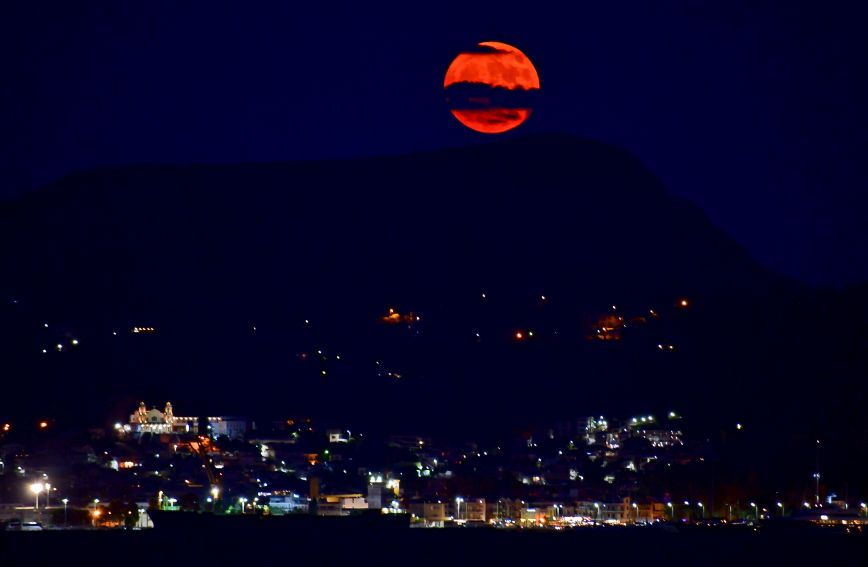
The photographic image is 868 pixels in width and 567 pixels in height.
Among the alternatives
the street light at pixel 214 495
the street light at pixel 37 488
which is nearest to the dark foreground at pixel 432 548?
the street light at pixel 37 488

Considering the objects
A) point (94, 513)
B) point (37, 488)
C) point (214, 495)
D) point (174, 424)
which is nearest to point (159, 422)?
point (174, 424)

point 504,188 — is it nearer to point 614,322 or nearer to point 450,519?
point 614,322

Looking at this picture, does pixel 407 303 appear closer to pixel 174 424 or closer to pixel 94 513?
pixel 174 424

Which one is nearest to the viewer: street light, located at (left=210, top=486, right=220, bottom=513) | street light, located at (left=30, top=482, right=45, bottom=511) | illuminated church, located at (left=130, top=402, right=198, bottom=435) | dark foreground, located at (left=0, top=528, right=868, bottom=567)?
dark foreground, located at (left=0, top=528, right=868, bottom=567)

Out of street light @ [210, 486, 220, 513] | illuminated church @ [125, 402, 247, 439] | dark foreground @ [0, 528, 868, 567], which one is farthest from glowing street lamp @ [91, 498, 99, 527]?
illuminated church @ [125, 402, 247, 439]

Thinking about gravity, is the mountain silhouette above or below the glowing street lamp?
above

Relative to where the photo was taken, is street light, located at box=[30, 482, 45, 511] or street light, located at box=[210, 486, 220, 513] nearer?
street light, located at box=[30, 482, 45, 511]

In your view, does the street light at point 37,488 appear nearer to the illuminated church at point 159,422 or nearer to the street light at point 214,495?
the street light at point 214,495

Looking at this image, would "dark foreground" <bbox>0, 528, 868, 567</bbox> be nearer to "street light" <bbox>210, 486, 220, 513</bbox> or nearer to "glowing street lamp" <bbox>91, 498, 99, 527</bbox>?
"glowing street lamp" <bbox>91, 498, 99, 527</bbox>

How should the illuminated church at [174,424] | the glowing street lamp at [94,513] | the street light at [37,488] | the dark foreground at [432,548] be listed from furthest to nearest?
the illuminated church at [174,424]
the street light at [37,488]
the glowing street lamp at [94,513]
the dark foreground at [432,548]
